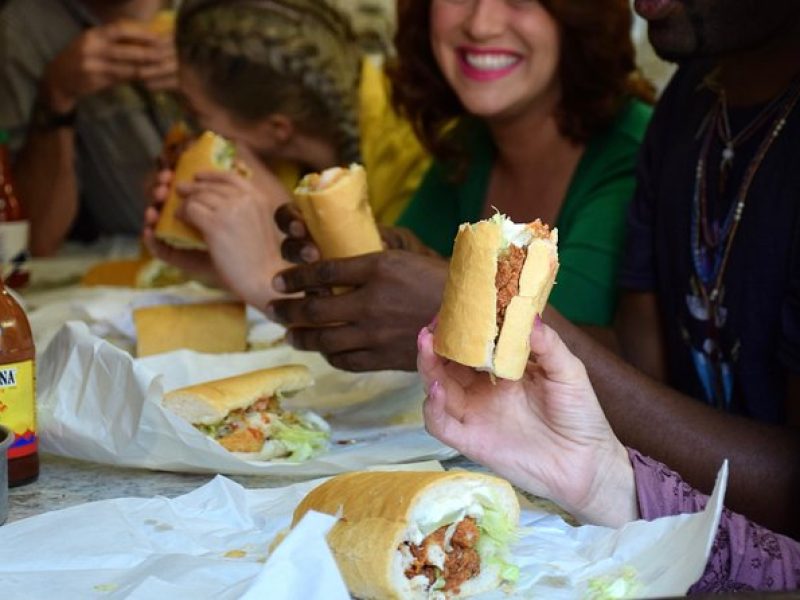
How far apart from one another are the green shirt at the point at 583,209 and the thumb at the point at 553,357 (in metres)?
1.01

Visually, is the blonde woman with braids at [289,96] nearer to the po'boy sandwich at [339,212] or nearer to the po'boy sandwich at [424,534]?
the po'boy sandwich at [339,212]

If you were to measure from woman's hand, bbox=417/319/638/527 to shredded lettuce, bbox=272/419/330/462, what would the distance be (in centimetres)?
36

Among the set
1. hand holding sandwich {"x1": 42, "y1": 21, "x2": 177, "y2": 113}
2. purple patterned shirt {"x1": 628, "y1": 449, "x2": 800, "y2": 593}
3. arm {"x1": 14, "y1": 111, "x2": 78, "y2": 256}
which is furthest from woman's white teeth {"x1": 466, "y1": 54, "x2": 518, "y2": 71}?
arm {"x1": 14, "y1": 111, "x2": 78, "y2": 256}

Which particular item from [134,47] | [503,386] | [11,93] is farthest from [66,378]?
[11,93]

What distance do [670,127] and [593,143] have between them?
46 cm

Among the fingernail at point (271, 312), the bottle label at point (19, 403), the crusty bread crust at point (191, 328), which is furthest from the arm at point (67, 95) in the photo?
the bottle label at point (19, 403)

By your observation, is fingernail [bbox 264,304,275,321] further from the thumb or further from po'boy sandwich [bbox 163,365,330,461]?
the thumb

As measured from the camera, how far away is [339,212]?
1.95 metres

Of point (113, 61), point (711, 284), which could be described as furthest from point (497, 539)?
point (113, 61)

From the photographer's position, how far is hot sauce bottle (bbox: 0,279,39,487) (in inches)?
62.4

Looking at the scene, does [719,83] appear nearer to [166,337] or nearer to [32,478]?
[166,337]

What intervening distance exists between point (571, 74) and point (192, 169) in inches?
32.9

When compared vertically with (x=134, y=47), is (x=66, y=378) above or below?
below

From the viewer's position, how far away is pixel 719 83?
2.06 metres
